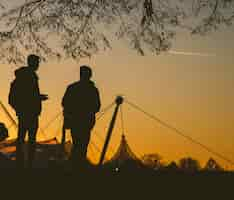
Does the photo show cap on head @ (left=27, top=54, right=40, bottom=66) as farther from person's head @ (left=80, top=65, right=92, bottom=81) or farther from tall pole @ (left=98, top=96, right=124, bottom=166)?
tall pole @ (left=98, top=96, right=124, bottom=166)

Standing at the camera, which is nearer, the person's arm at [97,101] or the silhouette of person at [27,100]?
the silhouette of person at [27,100]

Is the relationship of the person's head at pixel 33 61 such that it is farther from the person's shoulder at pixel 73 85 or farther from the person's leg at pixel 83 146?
the person's leg at pixel 83 146

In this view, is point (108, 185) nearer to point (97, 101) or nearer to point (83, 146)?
point (83, 146)

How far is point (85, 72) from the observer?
30.9 ft

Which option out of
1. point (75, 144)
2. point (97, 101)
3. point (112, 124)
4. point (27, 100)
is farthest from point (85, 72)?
point (112, 124)

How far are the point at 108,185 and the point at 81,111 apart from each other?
7.10 feet

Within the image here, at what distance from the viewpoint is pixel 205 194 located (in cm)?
728

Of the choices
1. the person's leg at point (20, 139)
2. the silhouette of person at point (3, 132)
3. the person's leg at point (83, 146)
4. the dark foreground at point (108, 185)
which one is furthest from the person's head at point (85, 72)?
the silhouette of person at point (3, 132)

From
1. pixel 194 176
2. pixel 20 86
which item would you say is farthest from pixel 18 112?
pixel 194 176

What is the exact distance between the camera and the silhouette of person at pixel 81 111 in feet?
31.3

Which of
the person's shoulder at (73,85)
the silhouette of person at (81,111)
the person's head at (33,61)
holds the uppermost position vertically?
the person's head at (33,61)

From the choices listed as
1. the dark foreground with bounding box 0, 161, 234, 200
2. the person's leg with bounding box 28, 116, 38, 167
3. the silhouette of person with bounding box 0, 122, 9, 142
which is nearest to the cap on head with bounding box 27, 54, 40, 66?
the person's leg with bounding box 28, 116, 38, 167

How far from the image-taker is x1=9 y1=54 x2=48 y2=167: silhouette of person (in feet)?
30.9

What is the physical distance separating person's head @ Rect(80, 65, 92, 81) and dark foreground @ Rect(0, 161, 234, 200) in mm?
1476
